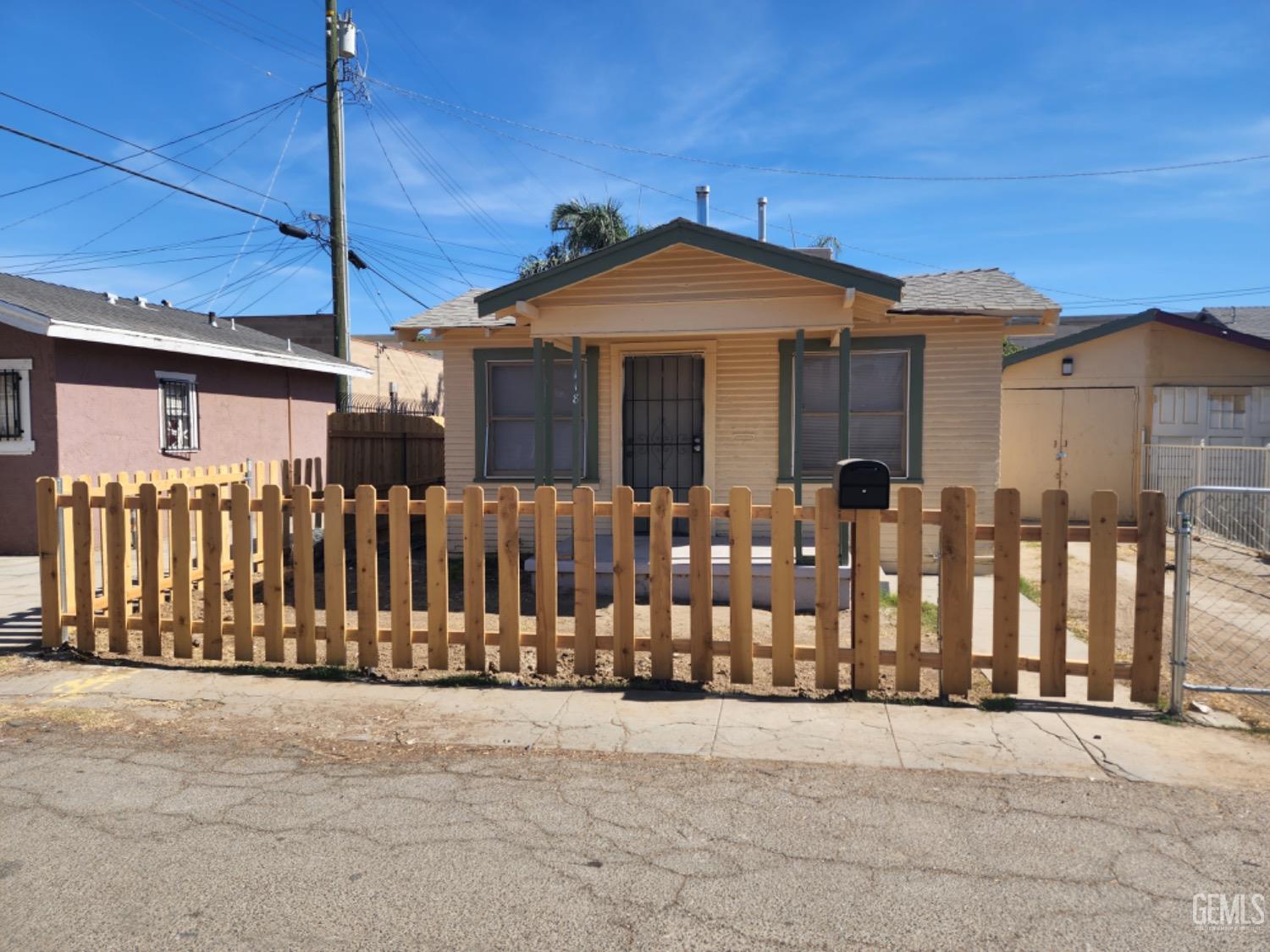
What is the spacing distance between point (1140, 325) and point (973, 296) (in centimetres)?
771

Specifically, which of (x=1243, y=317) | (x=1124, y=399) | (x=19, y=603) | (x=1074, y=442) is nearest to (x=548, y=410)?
(x=19, y=603)

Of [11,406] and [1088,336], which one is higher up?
[1088,336]

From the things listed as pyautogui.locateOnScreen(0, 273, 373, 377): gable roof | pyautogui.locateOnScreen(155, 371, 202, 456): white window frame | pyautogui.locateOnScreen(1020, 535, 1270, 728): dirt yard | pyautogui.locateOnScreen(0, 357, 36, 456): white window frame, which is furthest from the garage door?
pyautogui.locateOnScreen(0, 357, 36, 456): white window frame

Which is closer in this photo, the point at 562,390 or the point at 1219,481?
the point at 562,390

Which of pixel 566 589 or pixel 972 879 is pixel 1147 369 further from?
pixel 972 879

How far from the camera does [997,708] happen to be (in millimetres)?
4754

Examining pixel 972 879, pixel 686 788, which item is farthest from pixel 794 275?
pixel 972 879

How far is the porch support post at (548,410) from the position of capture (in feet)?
30.4

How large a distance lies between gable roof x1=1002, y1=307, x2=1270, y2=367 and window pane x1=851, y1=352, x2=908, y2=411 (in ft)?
18.7

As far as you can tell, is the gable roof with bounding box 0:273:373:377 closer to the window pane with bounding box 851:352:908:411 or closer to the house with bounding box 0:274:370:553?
the house with bounding box 0:274:370:553

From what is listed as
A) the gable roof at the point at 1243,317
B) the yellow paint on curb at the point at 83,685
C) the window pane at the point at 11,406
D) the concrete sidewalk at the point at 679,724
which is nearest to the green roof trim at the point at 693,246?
the concrete sidewalk at the point at 679,724

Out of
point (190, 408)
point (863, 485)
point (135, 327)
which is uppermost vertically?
point (135, 327)

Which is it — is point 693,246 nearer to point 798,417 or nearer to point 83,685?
point 798,417

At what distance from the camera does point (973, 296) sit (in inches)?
376
